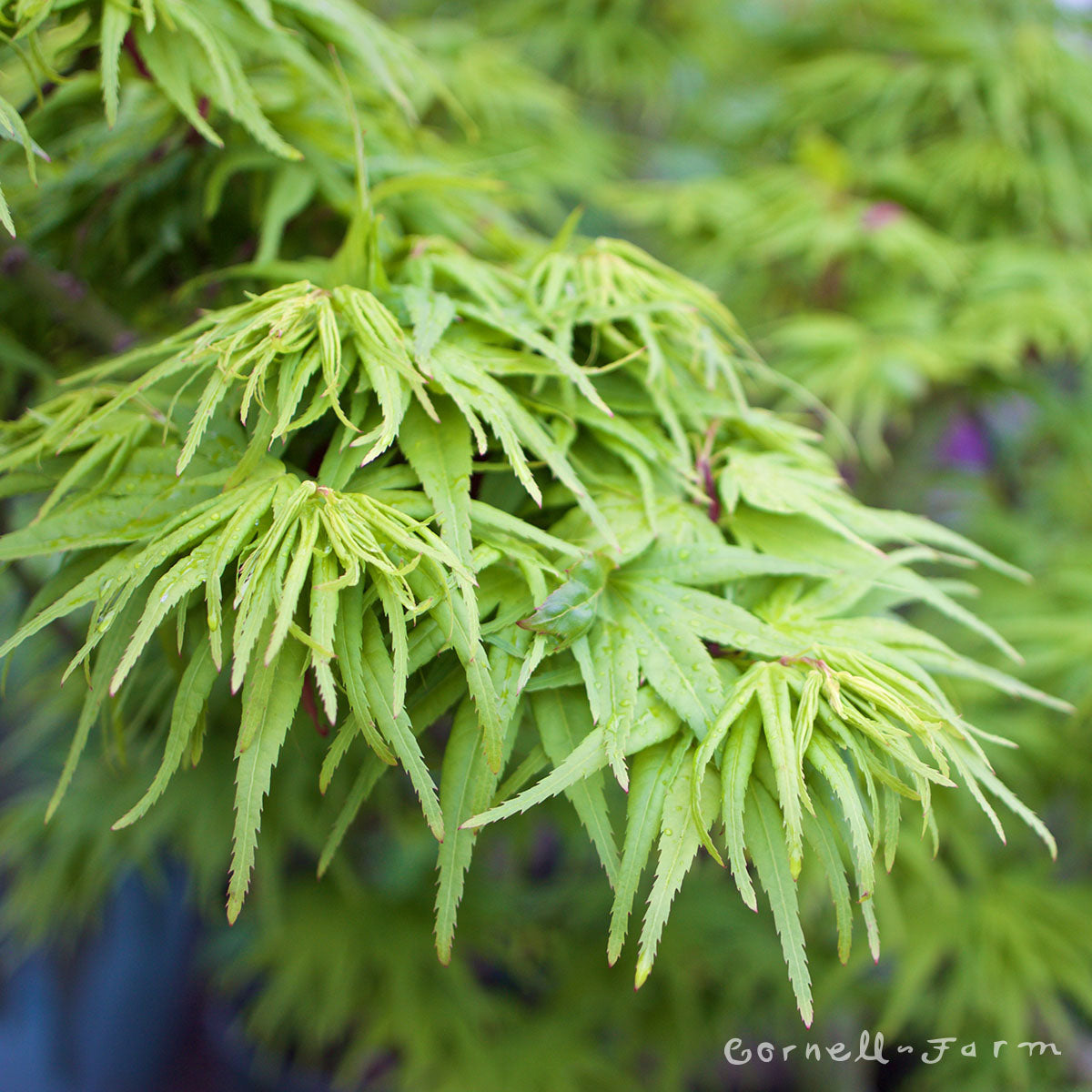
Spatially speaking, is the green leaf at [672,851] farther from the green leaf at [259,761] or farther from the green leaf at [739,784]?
the green leaf at [259,761]

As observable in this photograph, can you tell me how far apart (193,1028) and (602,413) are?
1522mm

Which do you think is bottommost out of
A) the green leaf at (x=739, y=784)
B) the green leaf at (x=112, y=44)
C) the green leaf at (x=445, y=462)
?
the green leaf at (x=739, y=784)

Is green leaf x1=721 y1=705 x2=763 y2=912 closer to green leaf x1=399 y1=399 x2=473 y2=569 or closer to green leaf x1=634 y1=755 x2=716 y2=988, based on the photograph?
green leaf x1=634 y1=755 x2=716 y2=988

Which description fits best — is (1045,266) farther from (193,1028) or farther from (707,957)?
(193,1028)

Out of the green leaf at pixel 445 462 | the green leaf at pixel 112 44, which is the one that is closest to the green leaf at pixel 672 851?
the green leaf at pixel 445 462

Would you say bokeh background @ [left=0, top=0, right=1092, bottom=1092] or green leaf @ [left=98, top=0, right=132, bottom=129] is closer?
green leaf @ [left=98, top=0, right=132, bottom=129]

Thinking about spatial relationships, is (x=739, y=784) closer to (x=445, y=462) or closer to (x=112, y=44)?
(x=445, y=462)

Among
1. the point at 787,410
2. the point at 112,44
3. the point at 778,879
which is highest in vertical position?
the point at 112,44

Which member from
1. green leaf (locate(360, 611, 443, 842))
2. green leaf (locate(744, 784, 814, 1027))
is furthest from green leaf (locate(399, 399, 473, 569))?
green leaf (locate(744, 784, 814, 1027))

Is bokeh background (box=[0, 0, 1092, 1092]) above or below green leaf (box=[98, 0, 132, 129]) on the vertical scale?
below

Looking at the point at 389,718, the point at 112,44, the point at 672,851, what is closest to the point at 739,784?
the point at 672,851

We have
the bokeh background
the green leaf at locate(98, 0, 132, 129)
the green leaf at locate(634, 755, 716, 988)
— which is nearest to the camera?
the green leaf at locate(634, 755, 716, 988)

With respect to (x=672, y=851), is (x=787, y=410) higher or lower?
lower

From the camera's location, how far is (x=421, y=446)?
413mm
